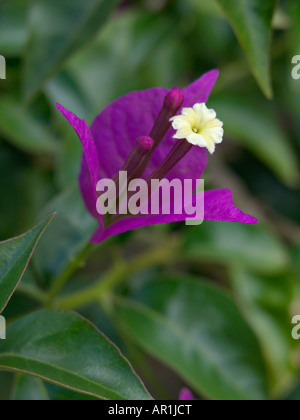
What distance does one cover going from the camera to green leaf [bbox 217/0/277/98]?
493mm

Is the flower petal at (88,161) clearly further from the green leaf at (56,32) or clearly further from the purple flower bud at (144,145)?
the green leaf at (56,32)

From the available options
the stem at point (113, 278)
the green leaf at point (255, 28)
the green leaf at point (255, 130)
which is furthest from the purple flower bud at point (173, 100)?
the green leaf at point (255, 130)

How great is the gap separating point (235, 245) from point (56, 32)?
1.19 ft

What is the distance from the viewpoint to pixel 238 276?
2.81ft

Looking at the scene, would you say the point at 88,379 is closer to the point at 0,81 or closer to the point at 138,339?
the point at 138,339

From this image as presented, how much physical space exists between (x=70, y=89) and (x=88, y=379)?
48 centimetres

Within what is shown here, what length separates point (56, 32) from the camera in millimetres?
604

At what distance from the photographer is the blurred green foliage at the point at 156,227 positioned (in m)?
0.55

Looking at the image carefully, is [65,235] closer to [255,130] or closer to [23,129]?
[23,129]

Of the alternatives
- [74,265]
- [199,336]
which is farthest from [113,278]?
[74,265]

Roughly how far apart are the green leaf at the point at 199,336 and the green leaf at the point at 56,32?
27 cm

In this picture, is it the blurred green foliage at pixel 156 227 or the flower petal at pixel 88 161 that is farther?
the blurred green foliage at pixel 156 227

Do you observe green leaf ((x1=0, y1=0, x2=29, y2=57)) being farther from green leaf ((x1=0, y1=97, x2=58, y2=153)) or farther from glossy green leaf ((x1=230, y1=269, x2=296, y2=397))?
glossy green leaf ((x1=230, y1=269, x2=296, y2=397))
